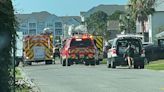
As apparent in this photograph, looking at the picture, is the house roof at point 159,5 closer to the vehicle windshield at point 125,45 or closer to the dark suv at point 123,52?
the vehicle windshield at point 125,45

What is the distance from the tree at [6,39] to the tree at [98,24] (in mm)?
104079

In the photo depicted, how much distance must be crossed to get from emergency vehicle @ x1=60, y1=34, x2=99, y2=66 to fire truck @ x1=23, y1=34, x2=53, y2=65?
24.9 feet

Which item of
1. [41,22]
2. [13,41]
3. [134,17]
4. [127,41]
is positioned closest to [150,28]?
[134,17]

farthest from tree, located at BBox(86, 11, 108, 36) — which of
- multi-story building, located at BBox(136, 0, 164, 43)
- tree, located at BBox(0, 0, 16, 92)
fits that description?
tree, located at BBox(0, 0, 16, 92)

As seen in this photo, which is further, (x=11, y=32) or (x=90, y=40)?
(x=90, y=40)

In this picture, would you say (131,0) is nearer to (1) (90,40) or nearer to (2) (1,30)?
(1) (90,40)

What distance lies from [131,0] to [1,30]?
76411 mm

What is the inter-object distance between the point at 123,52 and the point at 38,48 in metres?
15.6

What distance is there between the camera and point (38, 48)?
50.6m

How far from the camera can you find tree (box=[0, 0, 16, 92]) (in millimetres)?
11297

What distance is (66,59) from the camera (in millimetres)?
42062

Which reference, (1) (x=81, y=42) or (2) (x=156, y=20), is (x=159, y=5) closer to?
(2) (x=156, y=20)

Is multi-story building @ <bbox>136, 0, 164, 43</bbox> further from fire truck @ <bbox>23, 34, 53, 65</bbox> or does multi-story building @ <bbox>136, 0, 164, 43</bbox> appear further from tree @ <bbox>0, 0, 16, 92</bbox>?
tree @ <bbox>0, 0, 16, 92</bbox>

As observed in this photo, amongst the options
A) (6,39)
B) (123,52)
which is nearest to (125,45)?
(123,52)
